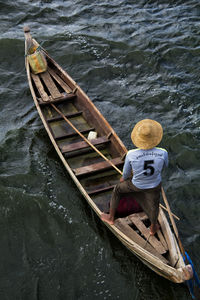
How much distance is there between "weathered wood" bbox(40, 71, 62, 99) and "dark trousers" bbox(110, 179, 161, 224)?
16.1 feet

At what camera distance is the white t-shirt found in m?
5.61

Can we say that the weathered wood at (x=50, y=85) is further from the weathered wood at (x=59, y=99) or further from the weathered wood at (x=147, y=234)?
the weathered wood at (x=147, y=234)

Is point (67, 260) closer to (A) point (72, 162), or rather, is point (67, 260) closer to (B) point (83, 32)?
(A) point (72, 162)

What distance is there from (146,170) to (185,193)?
288cm

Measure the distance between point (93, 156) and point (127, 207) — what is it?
2.12m

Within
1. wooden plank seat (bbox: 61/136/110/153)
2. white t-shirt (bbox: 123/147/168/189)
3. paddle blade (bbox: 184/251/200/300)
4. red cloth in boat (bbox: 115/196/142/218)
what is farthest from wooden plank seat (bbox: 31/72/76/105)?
paddle blade (bbox: 184/251/200/300)

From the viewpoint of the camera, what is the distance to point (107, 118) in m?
10.4

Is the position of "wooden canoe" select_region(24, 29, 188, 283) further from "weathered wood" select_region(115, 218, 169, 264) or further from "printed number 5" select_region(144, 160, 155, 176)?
"printed number 5" select_region(144, 160, 155, 176)

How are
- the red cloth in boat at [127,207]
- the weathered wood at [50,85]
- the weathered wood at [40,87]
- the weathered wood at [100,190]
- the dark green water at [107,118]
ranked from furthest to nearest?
the weathered wood at [50,85] → the weathered wood at [40,87] → the weathered wood at [100,190] → the red cloth in boat at [127,207] → the dark green water at [107,118]

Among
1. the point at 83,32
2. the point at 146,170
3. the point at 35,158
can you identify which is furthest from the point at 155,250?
the point at 83,32

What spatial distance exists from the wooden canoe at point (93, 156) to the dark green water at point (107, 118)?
50cm

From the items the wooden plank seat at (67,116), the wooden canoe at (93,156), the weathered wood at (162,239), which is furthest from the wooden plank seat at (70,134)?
the weathered wood at (162,239)

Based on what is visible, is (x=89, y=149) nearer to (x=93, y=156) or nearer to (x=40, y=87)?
(x=93, y=156)

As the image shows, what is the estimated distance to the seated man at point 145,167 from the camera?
18.0 feet
